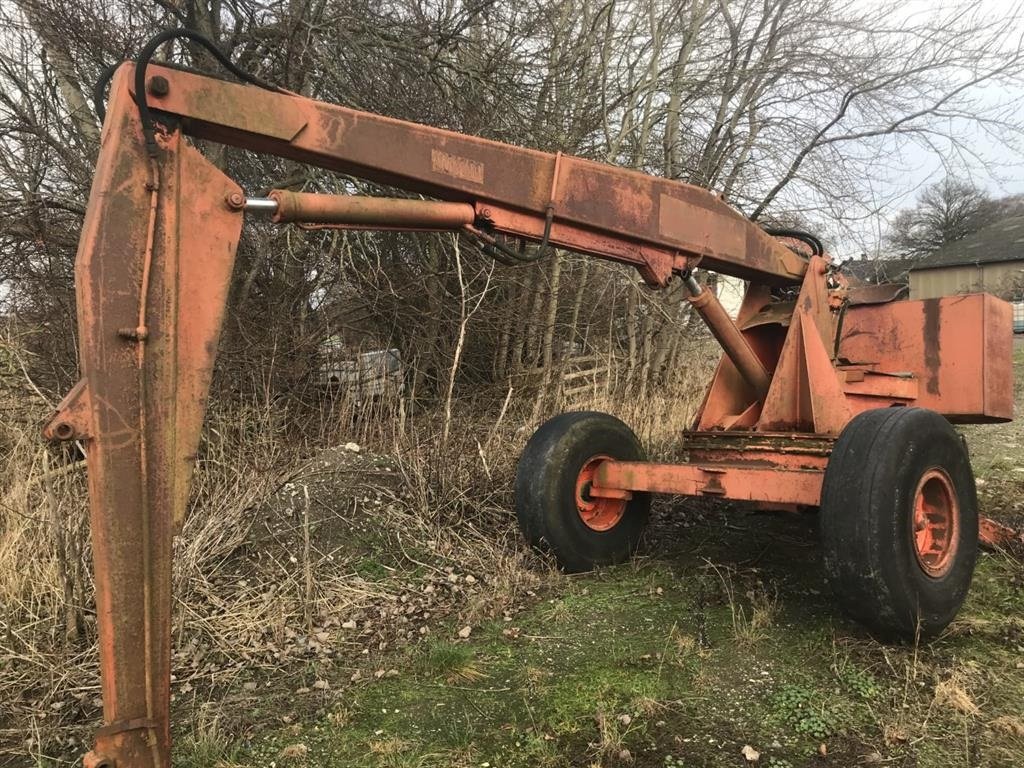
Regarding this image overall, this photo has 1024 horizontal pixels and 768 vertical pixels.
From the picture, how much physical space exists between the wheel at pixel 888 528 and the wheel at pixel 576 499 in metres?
1.65

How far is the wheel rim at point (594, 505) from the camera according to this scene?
4.97 metres

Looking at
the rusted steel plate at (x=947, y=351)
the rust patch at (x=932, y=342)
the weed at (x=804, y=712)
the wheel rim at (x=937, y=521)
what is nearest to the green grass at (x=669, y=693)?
the weed at (x=804, y=712)

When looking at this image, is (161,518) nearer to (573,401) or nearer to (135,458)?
(135,458)

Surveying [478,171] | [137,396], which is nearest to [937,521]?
[478,171]

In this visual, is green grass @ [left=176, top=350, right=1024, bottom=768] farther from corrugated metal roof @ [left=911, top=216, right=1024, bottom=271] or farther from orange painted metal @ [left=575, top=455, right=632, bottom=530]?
corrugated metal roof @ [left=911, top=216, right=1024, bottom=271]

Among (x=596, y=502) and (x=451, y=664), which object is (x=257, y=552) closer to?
(x=451, y=664)

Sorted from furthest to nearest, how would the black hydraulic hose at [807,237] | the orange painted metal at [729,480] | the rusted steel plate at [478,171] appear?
the black hydraulic hose at [807,237], the orange painted metal at [729,480], the rusted steel plate at [478,171]

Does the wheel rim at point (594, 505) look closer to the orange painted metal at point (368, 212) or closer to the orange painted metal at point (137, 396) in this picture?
the orange painted metal at point (368, 212)

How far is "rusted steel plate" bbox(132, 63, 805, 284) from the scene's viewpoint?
8.28 ft

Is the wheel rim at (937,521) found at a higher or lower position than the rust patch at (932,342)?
lower

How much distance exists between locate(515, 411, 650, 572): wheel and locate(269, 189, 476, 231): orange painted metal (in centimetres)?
197

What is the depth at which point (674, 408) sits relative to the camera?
877 centimetres

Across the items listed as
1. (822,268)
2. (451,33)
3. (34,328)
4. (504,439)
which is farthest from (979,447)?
(34,328)

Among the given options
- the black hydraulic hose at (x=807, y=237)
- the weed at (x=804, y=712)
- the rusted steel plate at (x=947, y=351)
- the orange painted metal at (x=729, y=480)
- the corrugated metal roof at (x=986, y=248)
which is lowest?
the weed at (x=804, y=712)
